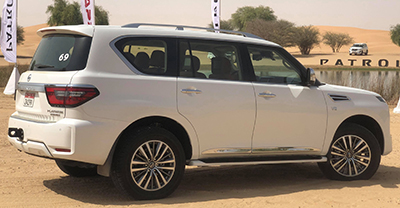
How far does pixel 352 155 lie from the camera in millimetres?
6793

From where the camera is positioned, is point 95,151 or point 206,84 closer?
point 95,151

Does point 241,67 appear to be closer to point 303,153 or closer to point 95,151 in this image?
point 303,153

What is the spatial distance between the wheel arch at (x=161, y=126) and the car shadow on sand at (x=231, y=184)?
0.40 metres

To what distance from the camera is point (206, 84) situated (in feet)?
18.8

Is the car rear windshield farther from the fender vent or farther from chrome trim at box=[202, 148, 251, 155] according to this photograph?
the fender vent

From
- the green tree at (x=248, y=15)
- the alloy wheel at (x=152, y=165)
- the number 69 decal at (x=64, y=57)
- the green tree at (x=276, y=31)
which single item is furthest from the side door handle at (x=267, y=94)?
the green tree at (x=248, y=15)

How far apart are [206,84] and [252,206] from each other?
1.41 m

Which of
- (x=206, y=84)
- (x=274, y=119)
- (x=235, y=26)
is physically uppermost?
(x=235, y=26)

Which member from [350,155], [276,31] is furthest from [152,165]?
[276,31]

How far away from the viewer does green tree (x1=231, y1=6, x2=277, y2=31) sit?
331 feet

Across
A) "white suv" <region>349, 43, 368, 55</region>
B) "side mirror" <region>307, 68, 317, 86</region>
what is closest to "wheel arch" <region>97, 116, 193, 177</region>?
"side mirror" <region>307, 68, 317, 86</region>

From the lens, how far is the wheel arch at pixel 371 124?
6926 mm

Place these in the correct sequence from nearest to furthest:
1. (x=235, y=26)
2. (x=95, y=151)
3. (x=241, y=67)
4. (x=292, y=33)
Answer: (x=95, y=151), (x=241, y=67), (x=292, y=33), (x=235, y=26)

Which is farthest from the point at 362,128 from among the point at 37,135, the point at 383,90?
the point at 383,90
